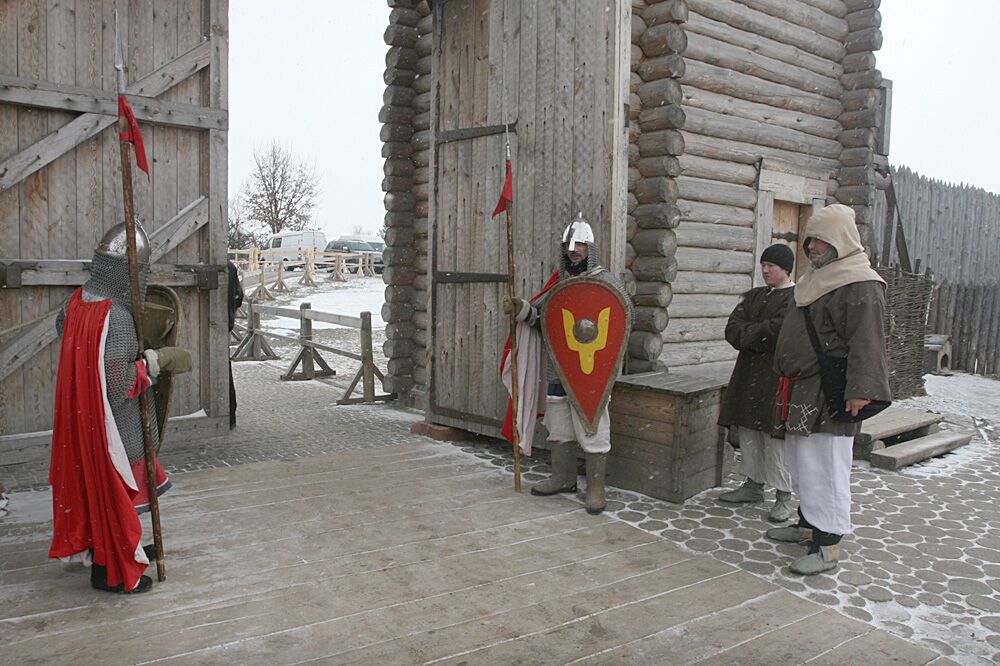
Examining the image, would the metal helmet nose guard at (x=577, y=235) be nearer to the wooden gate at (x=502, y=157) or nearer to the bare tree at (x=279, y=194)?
the wooden gate at (x=502, y=157)

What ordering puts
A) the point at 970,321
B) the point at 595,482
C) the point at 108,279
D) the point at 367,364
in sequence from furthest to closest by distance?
the point at 970,321
the point at 367,364
the point at 595,482
the point at 108,279

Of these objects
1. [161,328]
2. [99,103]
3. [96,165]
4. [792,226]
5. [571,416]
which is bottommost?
[571,416]

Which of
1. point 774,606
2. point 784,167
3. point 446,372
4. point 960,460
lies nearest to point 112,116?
point 446,372

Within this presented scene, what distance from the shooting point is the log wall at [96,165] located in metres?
5.27

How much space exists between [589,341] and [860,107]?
16.9 ft

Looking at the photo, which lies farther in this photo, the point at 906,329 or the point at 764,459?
the point at 906,329

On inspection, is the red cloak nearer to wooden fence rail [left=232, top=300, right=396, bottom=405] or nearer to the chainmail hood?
the chainmail hood

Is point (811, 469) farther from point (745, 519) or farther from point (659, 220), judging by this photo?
point (659, 220)

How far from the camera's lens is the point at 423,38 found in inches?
328

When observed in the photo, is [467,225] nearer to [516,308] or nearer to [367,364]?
[516,308]

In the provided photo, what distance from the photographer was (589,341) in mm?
5000

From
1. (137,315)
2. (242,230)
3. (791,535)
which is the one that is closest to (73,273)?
(137,315)

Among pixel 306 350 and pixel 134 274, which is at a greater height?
pixel 134 274

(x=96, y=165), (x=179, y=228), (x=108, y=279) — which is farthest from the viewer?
(x=179, y=228)
